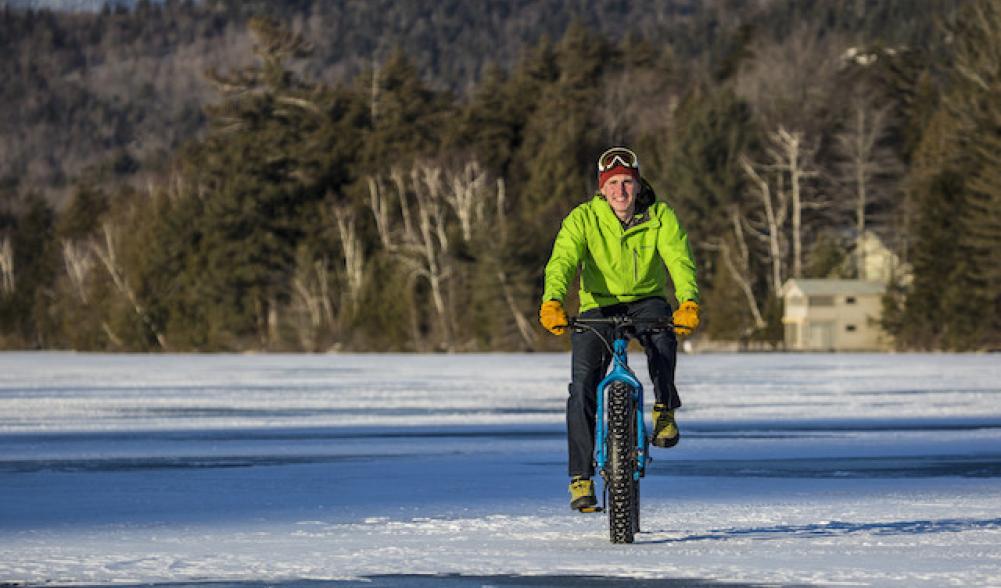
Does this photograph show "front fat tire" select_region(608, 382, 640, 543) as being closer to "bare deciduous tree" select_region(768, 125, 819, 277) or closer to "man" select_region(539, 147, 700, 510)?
"man" select_region(539, 147, 700, 510)

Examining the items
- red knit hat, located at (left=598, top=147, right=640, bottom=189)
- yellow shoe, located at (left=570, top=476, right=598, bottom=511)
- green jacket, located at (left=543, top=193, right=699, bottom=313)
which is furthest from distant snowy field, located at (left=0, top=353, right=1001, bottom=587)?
red knit hat, located at (left=598, top=147, right=640, bottom=189)

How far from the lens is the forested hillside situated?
92.5 m

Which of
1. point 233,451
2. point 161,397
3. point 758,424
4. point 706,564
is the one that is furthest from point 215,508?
point 161,397

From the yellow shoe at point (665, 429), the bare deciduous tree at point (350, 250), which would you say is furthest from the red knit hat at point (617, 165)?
the bare deciduous tree at point (350, 250)

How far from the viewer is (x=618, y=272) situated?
34.8ft

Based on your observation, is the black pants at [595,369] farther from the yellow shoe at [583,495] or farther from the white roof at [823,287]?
the white roof at [823,287]

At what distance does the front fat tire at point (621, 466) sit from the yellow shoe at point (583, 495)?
565 mm

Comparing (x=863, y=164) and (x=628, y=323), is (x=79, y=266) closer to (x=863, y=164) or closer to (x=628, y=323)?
(x=863, y=164)

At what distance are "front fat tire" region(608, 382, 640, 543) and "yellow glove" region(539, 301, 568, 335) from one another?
469 millimetres

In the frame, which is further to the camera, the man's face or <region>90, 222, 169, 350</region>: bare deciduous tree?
<region>90, 222, 169, 350</region>: bare deciduous tree

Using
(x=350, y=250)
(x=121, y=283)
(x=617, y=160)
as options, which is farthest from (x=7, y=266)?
(x=617, y=160)

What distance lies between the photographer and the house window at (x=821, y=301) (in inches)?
3718

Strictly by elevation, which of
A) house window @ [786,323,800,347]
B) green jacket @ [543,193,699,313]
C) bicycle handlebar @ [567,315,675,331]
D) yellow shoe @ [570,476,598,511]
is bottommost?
house window @ [786,323,800,347]

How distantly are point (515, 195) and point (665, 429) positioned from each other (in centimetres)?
10468
